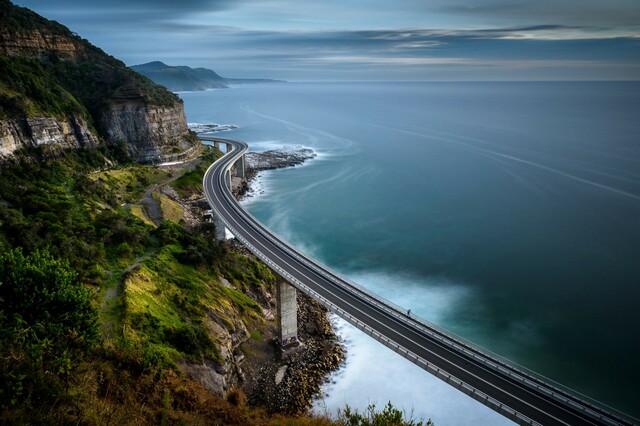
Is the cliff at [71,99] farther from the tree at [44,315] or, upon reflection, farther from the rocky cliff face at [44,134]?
the tree at [44,315]

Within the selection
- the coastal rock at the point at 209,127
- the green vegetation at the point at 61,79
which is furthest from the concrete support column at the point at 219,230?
Answer: the coastal rock at the point at 209,127

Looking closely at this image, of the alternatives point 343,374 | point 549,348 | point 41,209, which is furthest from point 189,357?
point 549,348

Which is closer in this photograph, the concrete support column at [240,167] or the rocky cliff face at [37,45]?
the rocky cliff face at [37,45]

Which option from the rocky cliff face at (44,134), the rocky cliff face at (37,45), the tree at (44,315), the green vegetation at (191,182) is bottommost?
the green vegetation at (191,182)

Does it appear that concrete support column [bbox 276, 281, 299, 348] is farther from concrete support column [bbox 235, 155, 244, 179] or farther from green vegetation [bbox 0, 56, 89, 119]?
concrete support column [bbox 235, 155, 244, 179]

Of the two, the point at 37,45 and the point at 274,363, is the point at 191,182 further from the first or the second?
the point at 274,363

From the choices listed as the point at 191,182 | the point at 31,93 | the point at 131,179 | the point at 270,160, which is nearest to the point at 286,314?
the point at 131,179

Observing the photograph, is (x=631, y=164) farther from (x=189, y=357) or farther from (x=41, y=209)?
(x=41, y=209)

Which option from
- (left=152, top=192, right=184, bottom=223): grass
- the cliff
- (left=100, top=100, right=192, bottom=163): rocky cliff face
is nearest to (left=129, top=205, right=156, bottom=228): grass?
(left=152, top=192, right=184, bottom=223): grass
